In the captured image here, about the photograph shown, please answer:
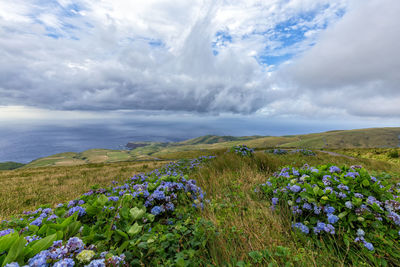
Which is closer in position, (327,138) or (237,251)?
(237,251)

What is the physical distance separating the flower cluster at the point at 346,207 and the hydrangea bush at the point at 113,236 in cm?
201

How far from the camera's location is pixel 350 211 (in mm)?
2947

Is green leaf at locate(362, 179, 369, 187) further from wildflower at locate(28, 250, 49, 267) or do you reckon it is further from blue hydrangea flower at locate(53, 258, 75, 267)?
wildflower at locate(28, 250, 49, 267)

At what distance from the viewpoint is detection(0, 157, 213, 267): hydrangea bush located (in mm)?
1516

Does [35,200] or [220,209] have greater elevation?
[220,209]

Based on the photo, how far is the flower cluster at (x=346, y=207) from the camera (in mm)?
2688

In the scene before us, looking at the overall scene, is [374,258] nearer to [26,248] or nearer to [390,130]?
[26,248]

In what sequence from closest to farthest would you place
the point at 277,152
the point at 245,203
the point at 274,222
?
the point at 274,222 < the point at 245,203 < the point at 277,152

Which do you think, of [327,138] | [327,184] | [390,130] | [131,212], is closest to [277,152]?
[327,184]

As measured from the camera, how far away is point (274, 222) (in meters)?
3.09

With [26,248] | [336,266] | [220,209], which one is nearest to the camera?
[26,248]

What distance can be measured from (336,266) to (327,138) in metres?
168

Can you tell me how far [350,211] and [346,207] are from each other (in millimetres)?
77

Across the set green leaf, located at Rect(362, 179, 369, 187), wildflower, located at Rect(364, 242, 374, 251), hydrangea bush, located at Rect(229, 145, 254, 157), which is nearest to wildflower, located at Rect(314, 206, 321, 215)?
wildflower, located at Rect(364, 242, 374, 251)
